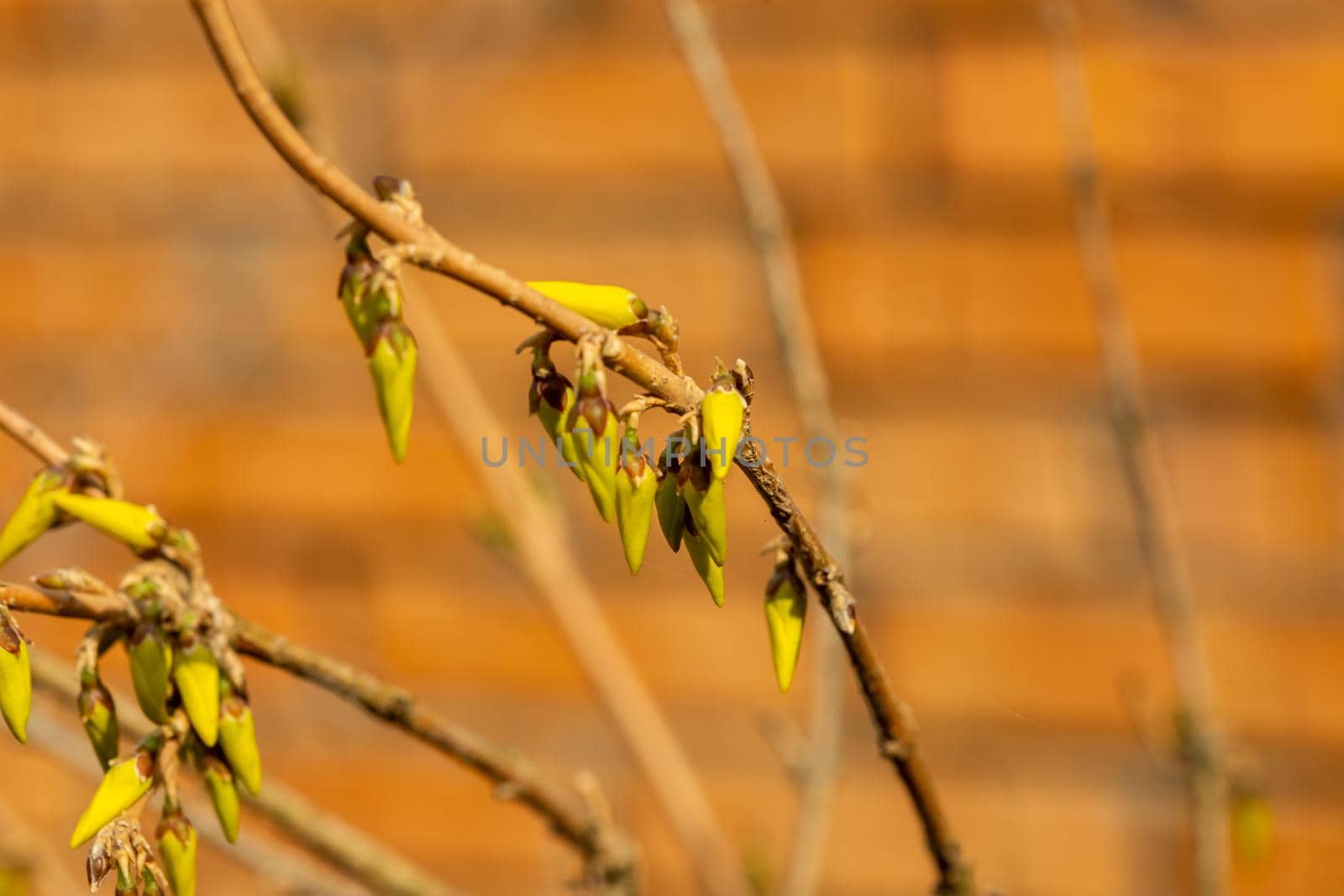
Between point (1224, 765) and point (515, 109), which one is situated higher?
point (515, 109)

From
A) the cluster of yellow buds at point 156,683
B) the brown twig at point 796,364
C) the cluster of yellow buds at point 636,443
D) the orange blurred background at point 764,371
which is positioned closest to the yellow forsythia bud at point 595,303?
the cluster of yellow buds at point 636,443

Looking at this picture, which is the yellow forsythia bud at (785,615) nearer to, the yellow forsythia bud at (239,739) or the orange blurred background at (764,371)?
the yellow forsythia bud at (239,739)

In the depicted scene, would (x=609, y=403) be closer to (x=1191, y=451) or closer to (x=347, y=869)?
(x=347, y=869)

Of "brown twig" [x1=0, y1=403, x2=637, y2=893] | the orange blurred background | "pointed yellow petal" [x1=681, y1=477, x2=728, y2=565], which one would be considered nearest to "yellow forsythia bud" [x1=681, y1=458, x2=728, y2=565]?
"pointed yellow petal" [x1=681, y1=477, x2=728, y2=565]

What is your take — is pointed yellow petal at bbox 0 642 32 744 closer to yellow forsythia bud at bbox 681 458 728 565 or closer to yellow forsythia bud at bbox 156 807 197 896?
yellow forsythia bud at bbox 156 807 197 896

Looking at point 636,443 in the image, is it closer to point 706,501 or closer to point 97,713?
point 706,501

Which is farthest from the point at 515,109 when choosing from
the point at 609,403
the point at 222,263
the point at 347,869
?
the point at 609,403

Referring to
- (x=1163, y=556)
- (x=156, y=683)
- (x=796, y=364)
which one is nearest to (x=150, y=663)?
(x=156, y=683)
